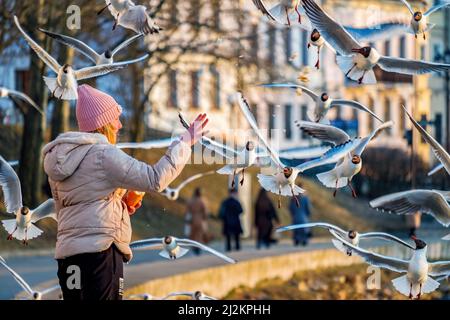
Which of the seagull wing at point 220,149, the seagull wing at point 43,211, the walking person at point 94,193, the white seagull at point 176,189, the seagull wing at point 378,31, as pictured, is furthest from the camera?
the white seagull at point 176,189

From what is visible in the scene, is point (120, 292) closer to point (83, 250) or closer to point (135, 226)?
point (83, 250)

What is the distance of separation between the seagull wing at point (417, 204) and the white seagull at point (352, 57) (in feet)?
2.50

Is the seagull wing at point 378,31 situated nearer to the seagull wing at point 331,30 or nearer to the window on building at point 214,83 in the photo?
the seagull wing at point 331,30

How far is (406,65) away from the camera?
900cm

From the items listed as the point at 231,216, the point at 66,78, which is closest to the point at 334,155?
the point at 66,78

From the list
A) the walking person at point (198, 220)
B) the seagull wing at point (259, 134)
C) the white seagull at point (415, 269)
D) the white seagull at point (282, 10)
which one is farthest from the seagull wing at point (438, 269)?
the walking person at point (198, 220)

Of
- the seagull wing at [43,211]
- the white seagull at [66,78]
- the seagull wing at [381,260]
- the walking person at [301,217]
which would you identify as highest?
the white seagull at [66,78]

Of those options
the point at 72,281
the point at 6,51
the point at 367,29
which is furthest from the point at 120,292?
the point at 6,51

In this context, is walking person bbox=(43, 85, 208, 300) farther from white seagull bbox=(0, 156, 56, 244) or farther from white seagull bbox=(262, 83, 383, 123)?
A: white seagull bbox=(262, 83, 383, 123)

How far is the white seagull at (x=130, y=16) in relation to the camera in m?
9.28

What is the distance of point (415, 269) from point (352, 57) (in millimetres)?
1391

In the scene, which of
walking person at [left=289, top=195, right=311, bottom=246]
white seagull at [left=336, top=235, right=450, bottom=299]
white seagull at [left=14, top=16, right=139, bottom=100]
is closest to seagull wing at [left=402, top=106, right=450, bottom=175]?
white seagull at [left=336, top=235, right=450, bottom=299]

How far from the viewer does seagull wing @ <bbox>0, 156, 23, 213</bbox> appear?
9266 mm

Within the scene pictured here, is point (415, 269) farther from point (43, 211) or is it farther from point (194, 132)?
point (43, 211)
